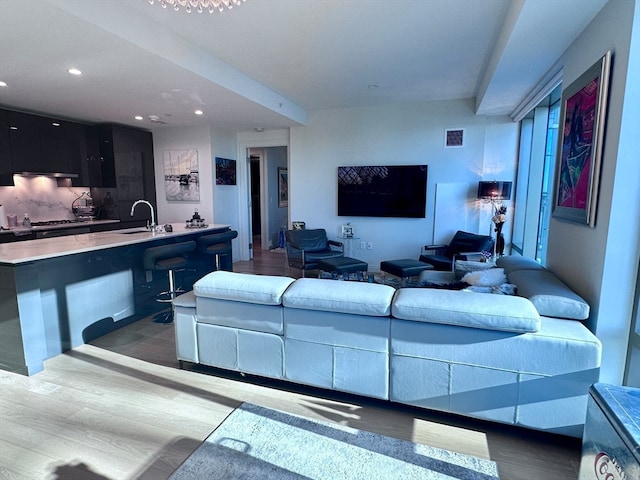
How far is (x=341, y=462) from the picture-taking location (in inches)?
69.3

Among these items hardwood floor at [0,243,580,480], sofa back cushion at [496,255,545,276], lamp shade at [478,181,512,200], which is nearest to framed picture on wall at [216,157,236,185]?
hardwood floor at [0,243,580,480]

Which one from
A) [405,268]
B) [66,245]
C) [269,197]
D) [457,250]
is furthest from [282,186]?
[66,245]

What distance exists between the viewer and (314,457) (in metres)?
1.80

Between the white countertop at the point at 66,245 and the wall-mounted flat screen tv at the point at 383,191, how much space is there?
289cm

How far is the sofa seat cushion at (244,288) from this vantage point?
89.8 inches

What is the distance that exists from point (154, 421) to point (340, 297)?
1364 mm

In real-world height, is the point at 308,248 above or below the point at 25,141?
below

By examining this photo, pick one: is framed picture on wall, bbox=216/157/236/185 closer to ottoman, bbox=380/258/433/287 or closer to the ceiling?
the ceiling

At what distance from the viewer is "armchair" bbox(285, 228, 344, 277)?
5176 millimetres

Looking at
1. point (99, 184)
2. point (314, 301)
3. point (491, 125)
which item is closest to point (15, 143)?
point (99, 184)

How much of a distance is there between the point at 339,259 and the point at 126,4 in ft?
11.9

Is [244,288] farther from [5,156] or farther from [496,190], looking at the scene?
[5,156]

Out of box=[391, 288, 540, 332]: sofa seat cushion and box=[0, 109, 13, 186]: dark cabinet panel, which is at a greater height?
box=[0, 109, 13, 186]: dark cabinet panel

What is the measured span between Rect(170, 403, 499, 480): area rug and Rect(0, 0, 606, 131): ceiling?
272cm
